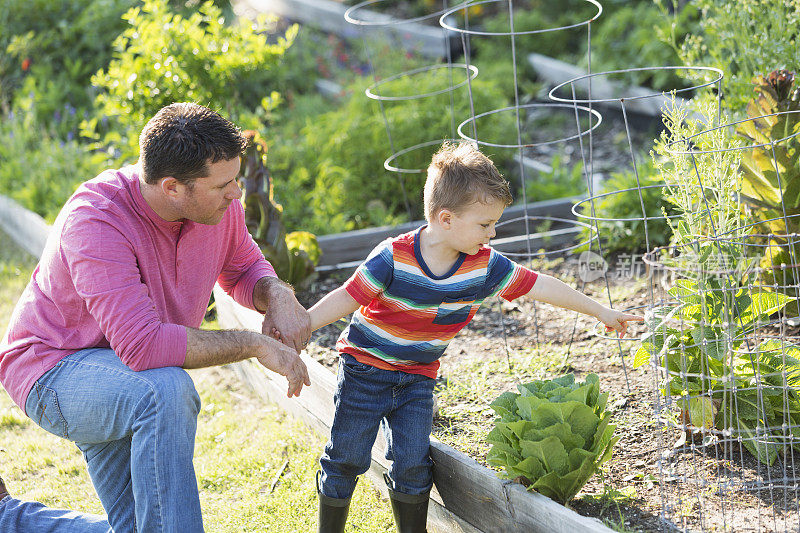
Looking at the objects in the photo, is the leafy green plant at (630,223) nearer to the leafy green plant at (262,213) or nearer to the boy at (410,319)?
the leafy green plant at (262,213)

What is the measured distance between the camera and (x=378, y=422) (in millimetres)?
2629

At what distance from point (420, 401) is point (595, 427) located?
54cm

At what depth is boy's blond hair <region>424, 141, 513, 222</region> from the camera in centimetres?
242

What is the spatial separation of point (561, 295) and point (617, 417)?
0.55 meters

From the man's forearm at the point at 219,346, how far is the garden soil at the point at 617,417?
0.80m

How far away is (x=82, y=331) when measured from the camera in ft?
8.26

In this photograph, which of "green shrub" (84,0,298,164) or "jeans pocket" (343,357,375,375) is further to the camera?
"green shrub" (84,0,298,164)

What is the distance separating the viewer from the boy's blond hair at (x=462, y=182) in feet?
7.93

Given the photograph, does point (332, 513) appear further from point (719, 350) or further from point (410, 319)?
point (719, 350)

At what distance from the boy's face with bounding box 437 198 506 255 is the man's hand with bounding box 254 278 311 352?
1.69 feet

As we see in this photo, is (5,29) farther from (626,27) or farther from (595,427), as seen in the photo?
(595,427)

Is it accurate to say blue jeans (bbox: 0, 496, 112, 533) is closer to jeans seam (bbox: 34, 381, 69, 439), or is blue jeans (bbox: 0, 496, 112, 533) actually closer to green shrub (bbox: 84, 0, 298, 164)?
jeans seam (bbox: 34, 381, 69, 439)

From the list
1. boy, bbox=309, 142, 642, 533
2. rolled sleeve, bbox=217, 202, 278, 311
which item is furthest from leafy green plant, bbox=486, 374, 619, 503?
rolled sleeve, bbox=217, 202, 278, 311

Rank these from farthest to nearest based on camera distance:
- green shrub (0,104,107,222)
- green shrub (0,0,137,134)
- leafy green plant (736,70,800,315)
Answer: green shrub (0,0,137,134), green shrub (0,104,107,222), leafy green plant (736,70,800,315)
